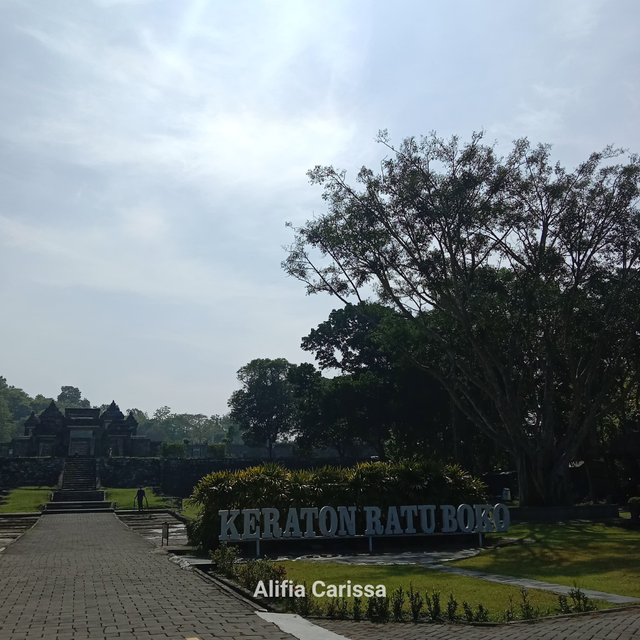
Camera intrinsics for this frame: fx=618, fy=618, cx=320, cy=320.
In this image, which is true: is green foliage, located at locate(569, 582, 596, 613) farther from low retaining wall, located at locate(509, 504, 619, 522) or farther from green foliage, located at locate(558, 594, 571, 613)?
low retaining wall, located at locate(509, 504, 619, 522)

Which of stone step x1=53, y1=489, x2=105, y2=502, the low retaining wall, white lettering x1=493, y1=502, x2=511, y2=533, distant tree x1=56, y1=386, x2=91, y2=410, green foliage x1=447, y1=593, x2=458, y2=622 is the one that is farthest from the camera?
distant tree x1=56, y1=386, x2=91, y2=410

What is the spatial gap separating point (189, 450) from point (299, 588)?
5634cm

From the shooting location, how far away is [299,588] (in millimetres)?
9305

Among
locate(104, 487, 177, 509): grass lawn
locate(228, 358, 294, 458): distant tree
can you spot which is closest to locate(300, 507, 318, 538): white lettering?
locate(104, 487, 177, 509): grass lawn

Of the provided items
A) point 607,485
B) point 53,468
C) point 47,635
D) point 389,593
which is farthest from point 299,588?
point 53,468

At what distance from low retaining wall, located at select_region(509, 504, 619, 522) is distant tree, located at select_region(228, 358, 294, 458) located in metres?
43.9

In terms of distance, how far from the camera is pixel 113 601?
8.68m

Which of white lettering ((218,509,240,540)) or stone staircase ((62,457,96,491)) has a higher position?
stone staircase ((62,457,96,491))

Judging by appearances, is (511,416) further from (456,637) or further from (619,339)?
(456,637)

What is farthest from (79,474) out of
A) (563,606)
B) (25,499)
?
(563,606)

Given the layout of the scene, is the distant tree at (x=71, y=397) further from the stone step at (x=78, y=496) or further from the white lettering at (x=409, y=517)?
the white lettering at (x=409, y=517)

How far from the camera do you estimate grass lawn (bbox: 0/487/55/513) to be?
30781 mm

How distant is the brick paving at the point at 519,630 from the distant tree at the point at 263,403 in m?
58.8

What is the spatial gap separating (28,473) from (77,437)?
865cm
